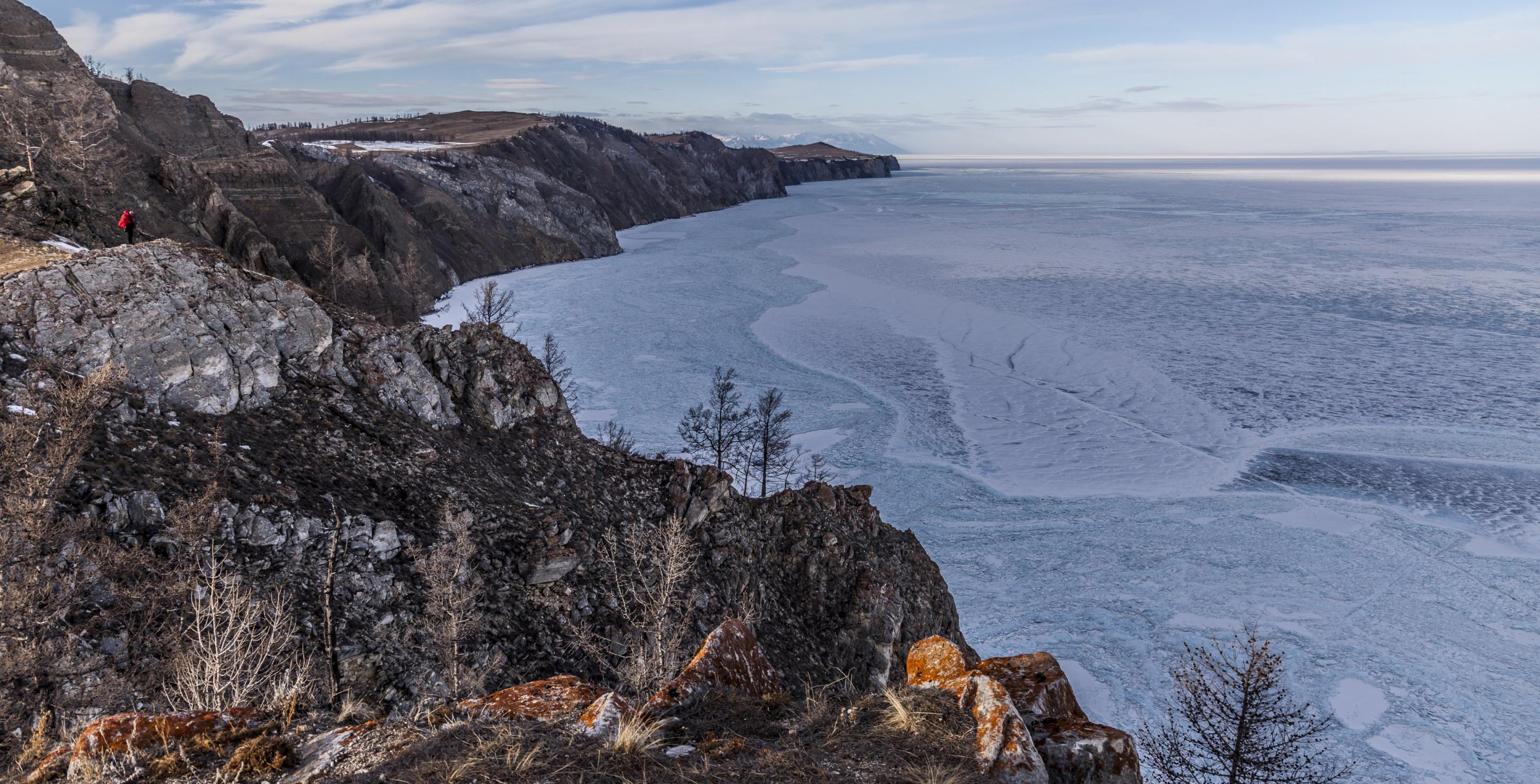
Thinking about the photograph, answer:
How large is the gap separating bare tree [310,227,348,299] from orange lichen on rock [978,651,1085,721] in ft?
145

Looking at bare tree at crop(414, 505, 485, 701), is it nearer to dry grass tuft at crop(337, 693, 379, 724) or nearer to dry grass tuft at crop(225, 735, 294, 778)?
dry grass tuft at crop(337, 693, 379, 724)

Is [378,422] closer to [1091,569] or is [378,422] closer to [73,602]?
[73,602]

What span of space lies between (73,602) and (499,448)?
8.40 m

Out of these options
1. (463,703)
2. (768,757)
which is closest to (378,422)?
(463,703)

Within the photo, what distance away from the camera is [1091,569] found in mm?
22312

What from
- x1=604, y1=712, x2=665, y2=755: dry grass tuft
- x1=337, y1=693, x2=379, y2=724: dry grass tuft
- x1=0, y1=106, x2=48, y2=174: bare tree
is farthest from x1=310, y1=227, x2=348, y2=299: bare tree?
x1=604, y1=712, x2=665, y2=755: dry grass tuft

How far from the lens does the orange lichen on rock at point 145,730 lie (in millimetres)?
5539

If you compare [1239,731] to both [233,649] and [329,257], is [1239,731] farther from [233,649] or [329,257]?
[329,257]

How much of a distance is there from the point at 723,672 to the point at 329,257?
46468mm

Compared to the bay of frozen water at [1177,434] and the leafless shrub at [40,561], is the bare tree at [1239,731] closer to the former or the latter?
the bay of frozen water at [1177,434]

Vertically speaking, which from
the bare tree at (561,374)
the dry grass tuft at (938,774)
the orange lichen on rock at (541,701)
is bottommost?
the bare tree at (561,374)

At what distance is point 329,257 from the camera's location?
1783 inches

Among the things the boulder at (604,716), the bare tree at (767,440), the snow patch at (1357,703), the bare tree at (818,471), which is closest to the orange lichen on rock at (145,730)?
the boulder at (604,716)

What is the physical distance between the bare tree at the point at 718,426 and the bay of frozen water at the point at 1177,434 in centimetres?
193
